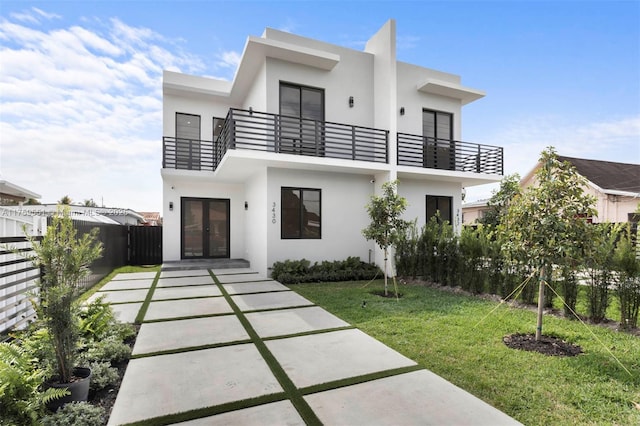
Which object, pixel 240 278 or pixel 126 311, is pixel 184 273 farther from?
pixel 126 311

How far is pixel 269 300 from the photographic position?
6.52 meters

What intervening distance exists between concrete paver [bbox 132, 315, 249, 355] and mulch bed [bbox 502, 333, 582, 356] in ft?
12.1

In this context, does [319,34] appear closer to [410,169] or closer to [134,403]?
[410,169]

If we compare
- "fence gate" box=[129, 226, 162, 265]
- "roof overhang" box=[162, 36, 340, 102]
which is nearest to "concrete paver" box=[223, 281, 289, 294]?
"fence gate" box=[129, 226, 162, 265]

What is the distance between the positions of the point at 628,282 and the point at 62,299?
288 inches

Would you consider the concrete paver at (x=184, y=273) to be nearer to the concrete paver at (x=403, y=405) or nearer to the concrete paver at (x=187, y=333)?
the concrete paver at (x=187, y=333)

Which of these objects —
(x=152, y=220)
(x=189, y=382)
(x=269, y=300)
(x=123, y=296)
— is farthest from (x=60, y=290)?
(x=152, y=220)

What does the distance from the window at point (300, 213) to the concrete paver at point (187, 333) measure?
4.48 m

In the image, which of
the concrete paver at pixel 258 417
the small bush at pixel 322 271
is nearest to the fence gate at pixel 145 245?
the small bush at pixel 322 271

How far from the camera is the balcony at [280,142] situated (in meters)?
8.68

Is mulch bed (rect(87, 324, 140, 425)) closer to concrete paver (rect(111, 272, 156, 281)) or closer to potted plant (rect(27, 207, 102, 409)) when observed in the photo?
potted plant (rect(27, 207, 102, 409))

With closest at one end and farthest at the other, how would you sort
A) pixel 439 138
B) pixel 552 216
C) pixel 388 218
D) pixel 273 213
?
pixel 552 216 < pixel 388 218 < pixel 273 213 < pixel 439 138

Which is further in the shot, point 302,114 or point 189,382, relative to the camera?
point 302,114

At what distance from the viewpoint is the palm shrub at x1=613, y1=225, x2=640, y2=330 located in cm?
472
